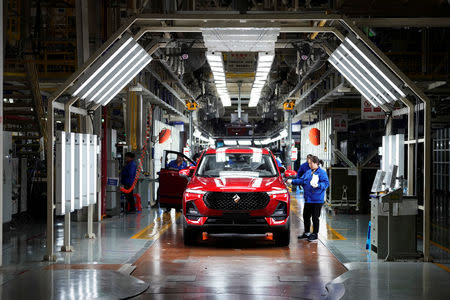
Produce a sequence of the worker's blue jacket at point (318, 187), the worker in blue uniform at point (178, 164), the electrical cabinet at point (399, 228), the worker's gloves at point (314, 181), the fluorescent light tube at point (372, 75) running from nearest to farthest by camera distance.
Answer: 1. the electrical cabinet at point (399, 228)
2. the fluorescent light tube at point (372, 75)
3. the worker's gloves at point (314, 181)
4. the worker's blue jacket at point (318, 187)
5. the worker in blue uniform at point (178, 164)

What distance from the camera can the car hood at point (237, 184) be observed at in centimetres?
1189

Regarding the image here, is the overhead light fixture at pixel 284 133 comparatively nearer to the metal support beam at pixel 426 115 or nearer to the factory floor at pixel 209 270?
the factory floor at pixel 209 270

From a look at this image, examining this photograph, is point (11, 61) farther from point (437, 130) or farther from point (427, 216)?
point (437, 130)

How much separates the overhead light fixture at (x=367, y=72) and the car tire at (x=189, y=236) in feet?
13.5

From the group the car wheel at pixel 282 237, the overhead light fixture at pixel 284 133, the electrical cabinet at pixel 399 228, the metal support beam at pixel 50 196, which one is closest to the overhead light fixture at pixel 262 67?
the car wheel at pixel 282 237

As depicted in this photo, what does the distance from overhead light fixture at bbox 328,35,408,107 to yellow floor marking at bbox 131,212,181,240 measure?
509 centimetres

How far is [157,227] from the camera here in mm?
15344

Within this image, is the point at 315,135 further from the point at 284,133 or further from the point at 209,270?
the point at 209,270

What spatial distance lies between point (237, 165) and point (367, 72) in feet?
12.0

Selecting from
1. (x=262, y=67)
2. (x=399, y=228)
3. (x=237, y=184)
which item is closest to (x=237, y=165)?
(x=237, y=184)

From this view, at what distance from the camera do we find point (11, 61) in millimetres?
18031

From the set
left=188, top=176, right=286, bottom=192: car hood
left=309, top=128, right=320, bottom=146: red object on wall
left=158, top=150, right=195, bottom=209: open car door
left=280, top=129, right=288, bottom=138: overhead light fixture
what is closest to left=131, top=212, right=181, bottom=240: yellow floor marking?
left=158, top=150, right=195, bottom=209: open car door

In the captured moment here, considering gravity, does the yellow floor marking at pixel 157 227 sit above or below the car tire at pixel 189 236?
below

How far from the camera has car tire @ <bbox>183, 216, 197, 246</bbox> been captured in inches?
473
